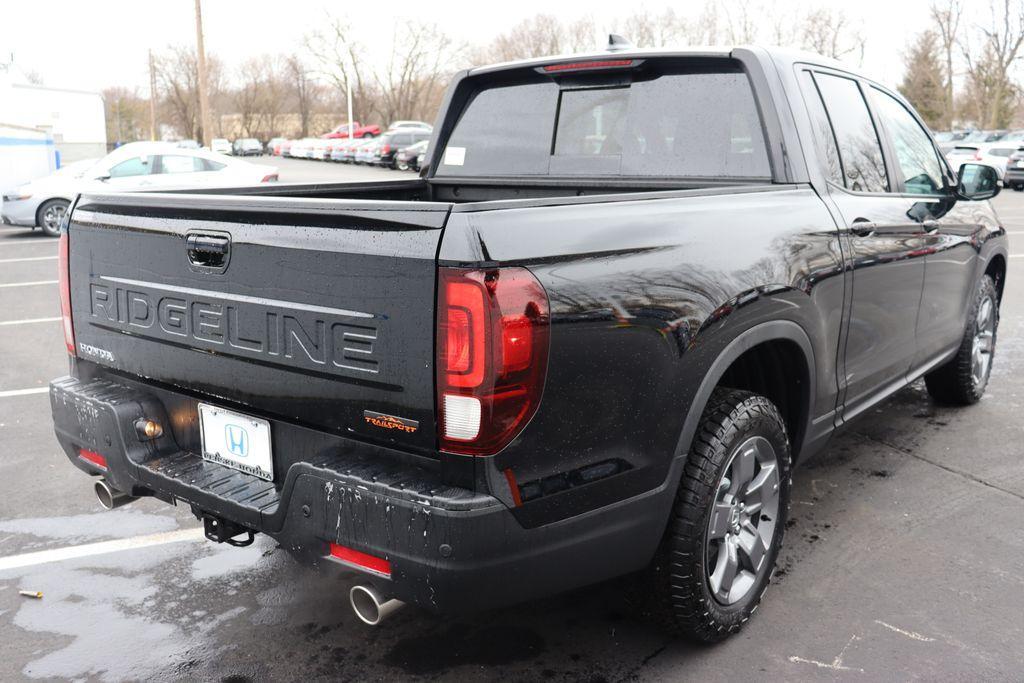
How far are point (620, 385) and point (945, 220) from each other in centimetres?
285

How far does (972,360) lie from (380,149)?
37609mm

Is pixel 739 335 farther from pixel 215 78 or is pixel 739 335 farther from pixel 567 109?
pixel 215 78

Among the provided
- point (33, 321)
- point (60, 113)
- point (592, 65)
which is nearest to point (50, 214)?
point (33, 321)

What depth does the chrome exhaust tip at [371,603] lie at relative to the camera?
2309 millimetres

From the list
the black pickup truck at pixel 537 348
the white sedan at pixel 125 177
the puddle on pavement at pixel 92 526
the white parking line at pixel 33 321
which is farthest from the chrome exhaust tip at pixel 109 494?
the white sedan at pixel 125 177

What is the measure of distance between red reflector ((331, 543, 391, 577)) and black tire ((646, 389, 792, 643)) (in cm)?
90

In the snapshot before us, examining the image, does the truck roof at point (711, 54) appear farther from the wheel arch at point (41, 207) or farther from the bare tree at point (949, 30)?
the bare tree at point (949, 30)

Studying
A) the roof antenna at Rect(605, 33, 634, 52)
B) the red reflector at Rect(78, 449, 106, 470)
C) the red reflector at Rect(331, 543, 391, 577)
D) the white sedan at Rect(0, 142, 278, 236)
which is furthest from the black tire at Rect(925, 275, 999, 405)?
the white sedan at Rect(0, 142, 278, 236)

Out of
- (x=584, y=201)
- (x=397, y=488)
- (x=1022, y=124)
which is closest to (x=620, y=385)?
(x=584, y=201)

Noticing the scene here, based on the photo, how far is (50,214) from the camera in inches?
620

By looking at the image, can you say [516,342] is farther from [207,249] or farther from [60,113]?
[60,113]

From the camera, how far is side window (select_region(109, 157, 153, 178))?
15.0 meters

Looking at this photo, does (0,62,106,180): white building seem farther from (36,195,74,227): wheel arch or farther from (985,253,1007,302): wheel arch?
(985,253,1007,302): wheel arch

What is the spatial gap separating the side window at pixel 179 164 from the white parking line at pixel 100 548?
12.9 m
